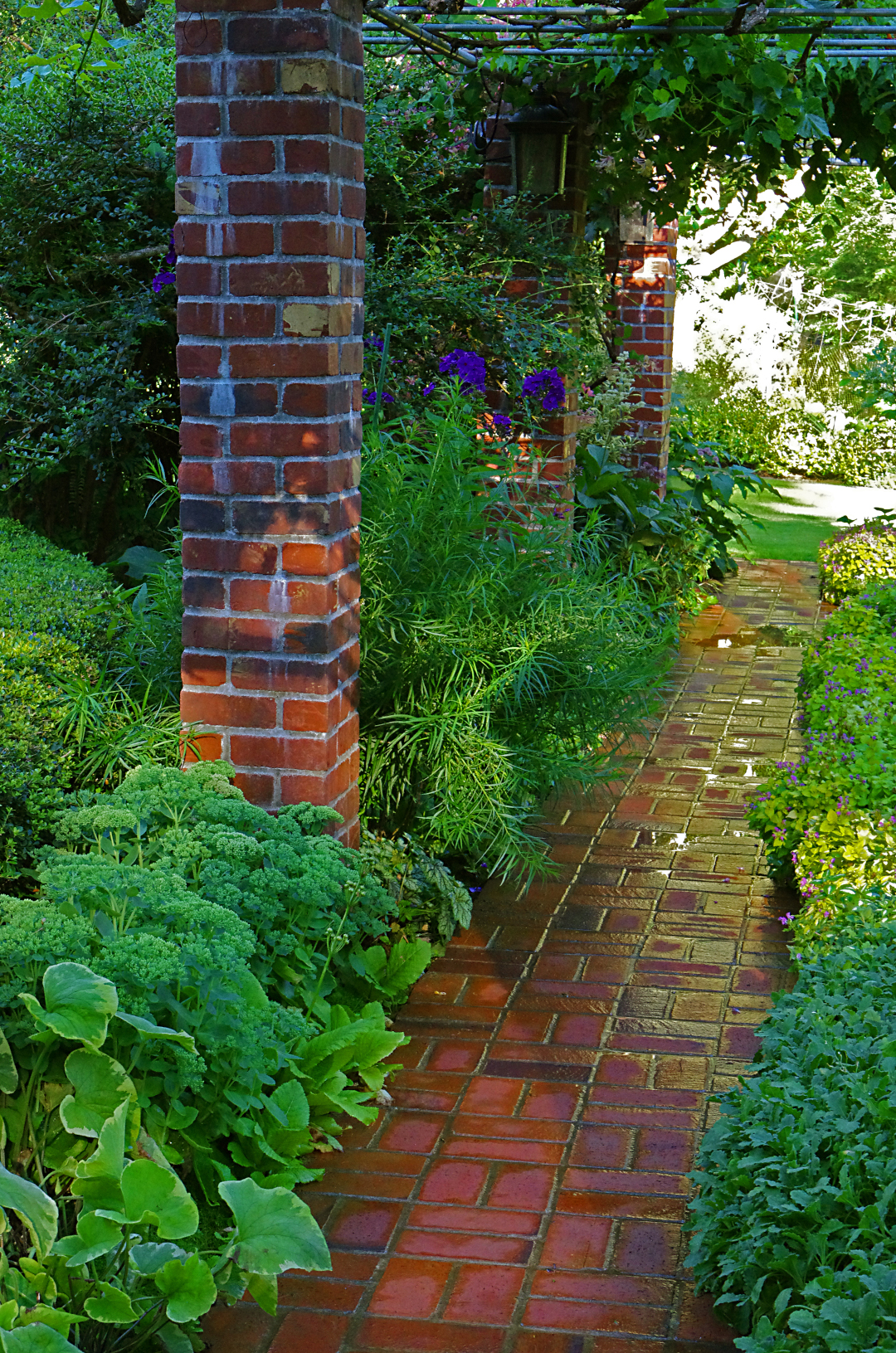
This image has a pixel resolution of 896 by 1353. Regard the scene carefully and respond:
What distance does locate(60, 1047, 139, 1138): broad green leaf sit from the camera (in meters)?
2.21

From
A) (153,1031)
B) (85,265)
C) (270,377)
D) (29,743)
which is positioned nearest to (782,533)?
(85,265)

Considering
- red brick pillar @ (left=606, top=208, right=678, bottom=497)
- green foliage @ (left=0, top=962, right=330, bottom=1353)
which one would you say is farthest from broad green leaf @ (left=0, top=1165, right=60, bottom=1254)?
red brick pillar @ (left=606, top=208, right=678, bottom=497)

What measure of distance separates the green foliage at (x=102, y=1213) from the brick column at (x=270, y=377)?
1.04 metres

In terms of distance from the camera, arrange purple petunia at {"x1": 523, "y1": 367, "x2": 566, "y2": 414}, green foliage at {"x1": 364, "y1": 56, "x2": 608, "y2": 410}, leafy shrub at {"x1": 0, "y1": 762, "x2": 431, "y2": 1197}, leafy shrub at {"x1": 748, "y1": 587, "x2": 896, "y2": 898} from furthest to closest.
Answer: purple petunia at {"x1": 523, "y1": 367, "x2": 566, "y2": 414} → green foliage at {"x1": 364, "y1": 56, "x2": 608, "y2": 410} → leafy shrub at {"x1": 748, "y1": 587, "x2": 896, "y2": 898} → leafy shrub at {"x1": 0, "y1": 762, "x2": 431, "y2": 1197}

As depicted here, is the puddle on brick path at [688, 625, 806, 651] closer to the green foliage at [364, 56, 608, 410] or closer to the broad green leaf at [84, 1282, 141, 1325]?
the green foliage at [364, 56, 608, 410]

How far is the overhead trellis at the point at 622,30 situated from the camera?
12.1 ft

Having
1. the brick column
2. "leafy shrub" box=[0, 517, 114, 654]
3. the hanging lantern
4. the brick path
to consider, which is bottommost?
the brick path

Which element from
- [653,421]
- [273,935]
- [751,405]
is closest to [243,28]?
[273,935]

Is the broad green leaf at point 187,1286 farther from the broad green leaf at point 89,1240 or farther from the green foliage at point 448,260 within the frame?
the green foliage at point 448,260

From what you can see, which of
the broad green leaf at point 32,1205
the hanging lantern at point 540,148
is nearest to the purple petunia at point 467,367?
the hanging lantern at point 540,148

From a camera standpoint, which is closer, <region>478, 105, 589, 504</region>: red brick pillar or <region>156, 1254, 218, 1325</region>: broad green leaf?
<region>156, 1254, 218, 1325</region>: broad green leaf

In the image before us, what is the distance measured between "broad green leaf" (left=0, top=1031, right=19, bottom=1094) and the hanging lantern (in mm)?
4408

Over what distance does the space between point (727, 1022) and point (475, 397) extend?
7.37 feet

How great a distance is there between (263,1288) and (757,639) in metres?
5.89
